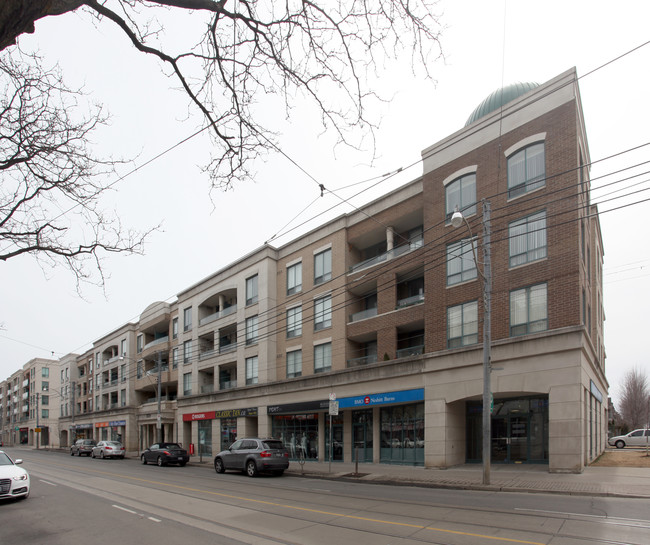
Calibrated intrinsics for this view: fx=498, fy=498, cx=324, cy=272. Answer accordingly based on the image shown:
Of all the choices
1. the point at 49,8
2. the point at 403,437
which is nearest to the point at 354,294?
the point at 403,437

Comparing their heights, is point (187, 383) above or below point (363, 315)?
below

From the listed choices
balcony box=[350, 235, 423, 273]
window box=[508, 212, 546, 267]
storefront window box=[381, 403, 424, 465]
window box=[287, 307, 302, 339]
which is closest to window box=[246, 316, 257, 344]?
window box=[287, 307, 302, 339]

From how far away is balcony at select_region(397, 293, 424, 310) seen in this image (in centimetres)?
2519

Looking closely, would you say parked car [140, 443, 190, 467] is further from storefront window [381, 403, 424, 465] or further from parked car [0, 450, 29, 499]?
parked car [0, 450, 29, 499]

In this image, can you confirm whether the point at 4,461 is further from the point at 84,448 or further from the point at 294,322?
the point at 84,448

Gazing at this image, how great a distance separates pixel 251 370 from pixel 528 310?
69.9 feet

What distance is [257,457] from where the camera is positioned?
2170cm

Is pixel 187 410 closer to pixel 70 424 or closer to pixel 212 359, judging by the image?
pixel 212 359

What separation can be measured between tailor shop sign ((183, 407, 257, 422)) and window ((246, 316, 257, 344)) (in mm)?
4702

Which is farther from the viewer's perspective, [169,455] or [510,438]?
[169,455]

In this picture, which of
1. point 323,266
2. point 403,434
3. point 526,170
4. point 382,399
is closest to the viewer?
point 526,170

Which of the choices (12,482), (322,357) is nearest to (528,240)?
(322,357)

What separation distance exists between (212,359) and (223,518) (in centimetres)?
2997

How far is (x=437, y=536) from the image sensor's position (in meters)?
8.43
